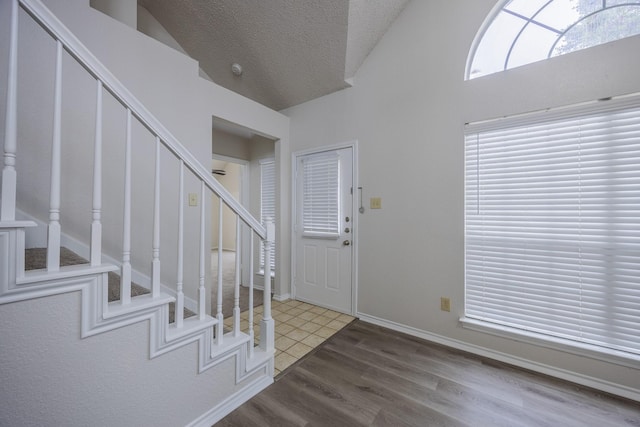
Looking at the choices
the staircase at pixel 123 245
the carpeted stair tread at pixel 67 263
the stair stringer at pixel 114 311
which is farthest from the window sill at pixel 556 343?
the carpeted stair tread at pixel 67 263

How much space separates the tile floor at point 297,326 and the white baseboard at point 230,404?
0.56 ft

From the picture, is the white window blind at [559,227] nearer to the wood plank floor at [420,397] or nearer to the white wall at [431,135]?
the white wall at [431,135]

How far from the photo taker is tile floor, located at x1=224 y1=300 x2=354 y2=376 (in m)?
2.11

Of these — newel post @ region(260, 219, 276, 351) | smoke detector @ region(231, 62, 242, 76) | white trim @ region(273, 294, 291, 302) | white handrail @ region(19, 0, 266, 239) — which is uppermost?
smoke detector @ region(231, 62, 242, 76)

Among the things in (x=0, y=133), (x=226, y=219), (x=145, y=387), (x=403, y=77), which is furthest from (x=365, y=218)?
(x=226, y=219)

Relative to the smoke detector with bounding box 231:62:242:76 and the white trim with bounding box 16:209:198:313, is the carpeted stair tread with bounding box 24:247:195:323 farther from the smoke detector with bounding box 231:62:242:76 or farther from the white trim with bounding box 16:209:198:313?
the smoke detector with bounding box 231:62:242:76

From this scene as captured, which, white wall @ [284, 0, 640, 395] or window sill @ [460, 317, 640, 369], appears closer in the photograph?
window sill @ [460, 317, 640, 369]

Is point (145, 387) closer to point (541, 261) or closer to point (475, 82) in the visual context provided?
point (541, 261)

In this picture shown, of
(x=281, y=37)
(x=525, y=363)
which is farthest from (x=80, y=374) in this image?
(x=281, y=37)

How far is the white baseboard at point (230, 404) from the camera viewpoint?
1386mm

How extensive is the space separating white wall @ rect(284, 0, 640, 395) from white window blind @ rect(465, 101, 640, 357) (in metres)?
0.14

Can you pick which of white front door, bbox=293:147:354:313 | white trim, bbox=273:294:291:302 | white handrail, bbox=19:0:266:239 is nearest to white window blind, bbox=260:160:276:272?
white trim, bbox=273:294:291:302

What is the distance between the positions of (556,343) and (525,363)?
28 cm

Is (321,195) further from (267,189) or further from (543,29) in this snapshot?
(543,29)
